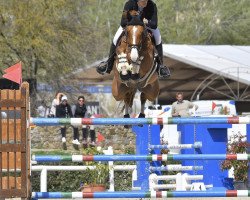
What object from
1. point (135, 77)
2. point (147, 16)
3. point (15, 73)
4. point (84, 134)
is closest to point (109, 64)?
point (147, 16)

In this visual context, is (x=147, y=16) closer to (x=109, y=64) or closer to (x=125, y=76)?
(x=125, y=76)

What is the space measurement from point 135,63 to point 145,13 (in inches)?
27.1

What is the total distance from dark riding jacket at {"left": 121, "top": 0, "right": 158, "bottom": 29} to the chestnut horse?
0.13m

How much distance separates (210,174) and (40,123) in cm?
460

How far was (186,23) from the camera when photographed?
5366cm

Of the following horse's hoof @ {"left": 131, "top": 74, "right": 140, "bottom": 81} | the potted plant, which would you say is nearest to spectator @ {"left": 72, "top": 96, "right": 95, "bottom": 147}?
the potted plant

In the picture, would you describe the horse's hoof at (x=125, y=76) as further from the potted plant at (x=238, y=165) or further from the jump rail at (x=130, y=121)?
the potted plant at (x=238, y=165)

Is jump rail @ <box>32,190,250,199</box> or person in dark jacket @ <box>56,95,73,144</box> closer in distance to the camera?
jump rail @ <box>32,190,250,199</box>

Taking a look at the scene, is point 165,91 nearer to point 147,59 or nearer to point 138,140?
point 138,140

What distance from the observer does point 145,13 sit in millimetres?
10297

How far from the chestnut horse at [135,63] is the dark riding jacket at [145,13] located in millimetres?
127

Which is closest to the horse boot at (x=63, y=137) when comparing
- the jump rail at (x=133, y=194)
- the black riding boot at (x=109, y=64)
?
the black riding boot at (x=109, y=64)

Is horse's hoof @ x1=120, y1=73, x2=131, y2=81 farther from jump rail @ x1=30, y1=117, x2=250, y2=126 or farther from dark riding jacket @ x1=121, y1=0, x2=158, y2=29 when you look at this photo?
jump rail @ x1=30, y1=117, x2=250, y2=126

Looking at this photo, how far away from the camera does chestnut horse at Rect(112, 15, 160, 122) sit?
32.6ft
